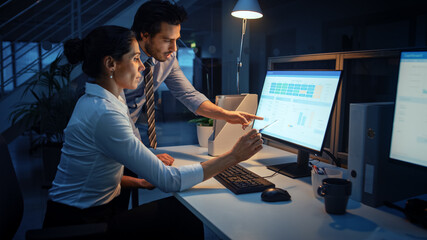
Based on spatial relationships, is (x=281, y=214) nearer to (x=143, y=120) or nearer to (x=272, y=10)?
(x=143, y=120)

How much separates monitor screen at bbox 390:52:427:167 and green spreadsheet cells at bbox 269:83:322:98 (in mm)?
333

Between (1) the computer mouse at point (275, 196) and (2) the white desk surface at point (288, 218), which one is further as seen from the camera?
(1) the computer mouse at point (275, 196)

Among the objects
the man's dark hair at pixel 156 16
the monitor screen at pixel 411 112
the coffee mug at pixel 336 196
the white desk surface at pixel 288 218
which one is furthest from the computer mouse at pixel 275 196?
the man's dark hair at pixel 156 16

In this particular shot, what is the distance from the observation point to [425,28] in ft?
10.0

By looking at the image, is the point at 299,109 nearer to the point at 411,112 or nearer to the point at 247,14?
the point at 411,112

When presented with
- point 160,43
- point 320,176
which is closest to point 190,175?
point 320,176

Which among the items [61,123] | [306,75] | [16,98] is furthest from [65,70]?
[306,75]

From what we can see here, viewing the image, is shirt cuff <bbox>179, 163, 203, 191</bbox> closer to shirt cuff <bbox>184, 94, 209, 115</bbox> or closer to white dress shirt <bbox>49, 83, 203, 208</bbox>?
white dress shirt <bbox>49, 83, 203, 208</bbox>

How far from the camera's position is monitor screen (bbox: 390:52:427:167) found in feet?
2.90

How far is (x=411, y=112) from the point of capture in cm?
91

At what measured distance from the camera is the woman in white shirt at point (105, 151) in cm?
105

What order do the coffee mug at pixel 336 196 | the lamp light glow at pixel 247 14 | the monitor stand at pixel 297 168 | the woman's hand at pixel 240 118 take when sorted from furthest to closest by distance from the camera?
the lamp light glow at pixel 247 14 < the woman's hand at pixel 240 118 < the monitor stand at pixel 297 168 < the coffee mug at pixel 336 196

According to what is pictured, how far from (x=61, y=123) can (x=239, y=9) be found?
2.01 meters

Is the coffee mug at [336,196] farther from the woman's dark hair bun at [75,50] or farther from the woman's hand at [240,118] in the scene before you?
the woman's dark hair bun at [75,50]
